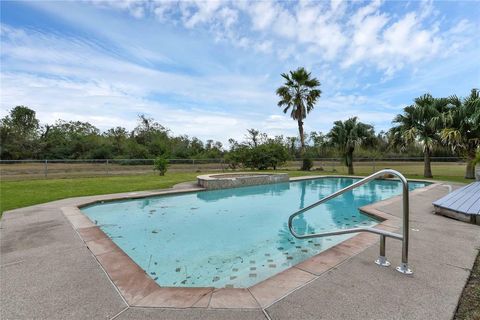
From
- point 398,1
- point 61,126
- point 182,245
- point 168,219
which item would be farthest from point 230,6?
point 61,126

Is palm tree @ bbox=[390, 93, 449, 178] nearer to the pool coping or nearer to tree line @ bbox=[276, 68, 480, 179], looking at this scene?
tree line @ bbox=[276, 68, 480, 179]

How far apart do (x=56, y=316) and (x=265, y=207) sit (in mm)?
5551

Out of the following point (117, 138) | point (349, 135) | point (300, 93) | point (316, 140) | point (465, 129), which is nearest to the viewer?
point (465, 129)

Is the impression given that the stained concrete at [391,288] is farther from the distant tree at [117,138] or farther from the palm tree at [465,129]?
the distant tree at [117,138]

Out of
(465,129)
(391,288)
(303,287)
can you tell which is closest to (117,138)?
(465,129)

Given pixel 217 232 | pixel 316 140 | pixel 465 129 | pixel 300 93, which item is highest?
pixel 300 93

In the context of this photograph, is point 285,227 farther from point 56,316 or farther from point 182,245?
point 56,316

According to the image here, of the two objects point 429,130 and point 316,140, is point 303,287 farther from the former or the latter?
point 316,140

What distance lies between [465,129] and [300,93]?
9.63m

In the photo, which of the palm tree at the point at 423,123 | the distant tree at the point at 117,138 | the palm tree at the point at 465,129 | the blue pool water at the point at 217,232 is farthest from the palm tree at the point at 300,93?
the distant tree at the point at 117,138

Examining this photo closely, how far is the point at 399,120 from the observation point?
12688 millimetres

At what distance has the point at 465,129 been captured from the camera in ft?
34.7

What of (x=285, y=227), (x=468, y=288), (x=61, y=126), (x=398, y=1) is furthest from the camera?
(x=61, y=126)

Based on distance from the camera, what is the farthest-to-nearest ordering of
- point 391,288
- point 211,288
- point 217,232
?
point 217,232 → point 211,288 → point 391,288
